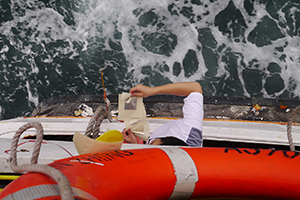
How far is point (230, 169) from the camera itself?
0.85 meters

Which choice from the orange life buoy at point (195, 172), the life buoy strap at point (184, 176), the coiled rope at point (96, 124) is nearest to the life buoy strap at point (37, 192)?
the orange life buoy at point (195, 172)

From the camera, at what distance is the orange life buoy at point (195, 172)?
28.8 inches

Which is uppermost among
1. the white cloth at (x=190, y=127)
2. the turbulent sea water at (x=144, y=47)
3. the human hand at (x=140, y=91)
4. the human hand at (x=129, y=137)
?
the turbulent sea water at (x=144, y=47)

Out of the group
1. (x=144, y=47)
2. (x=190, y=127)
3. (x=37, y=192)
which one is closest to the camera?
(x=37, y=192)

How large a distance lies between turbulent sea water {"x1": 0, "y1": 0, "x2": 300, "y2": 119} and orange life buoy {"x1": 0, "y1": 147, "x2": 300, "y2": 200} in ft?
7.80

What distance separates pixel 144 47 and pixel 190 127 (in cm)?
220

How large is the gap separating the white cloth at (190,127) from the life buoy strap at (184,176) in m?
0.61

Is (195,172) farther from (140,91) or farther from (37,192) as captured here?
(140,91)

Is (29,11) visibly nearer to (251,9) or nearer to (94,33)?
(94,33)

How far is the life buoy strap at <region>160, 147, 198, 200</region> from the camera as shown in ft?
2.67

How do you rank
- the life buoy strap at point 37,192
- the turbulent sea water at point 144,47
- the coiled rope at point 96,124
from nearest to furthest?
the life buoy strap at point 37,192
the coiled rope at point 96,124
the turbulent sea water at point 144,47

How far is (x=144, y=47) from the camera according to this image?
3.41 m

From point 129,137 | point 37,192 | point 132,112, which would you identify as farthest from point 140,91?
point 37,192

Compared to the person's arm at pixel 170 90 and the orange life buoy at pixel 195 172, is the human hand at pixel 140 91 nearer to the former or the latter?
the person's arm at pixel 170 90
